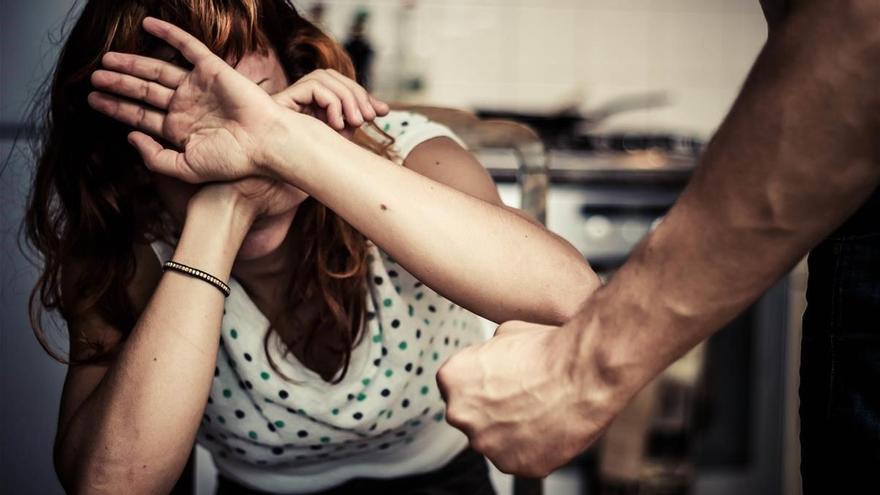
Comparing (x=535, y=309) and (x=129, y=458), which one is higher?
(x=535, y=309)

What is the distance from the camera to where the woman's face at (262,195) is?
0.77 meters

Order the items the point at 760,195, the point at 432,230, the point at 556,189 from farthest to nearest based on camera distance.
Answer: the point at 556,189, the point at 432,230, the point at 760,195

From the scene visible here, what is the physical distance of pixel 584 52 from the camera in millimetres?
2486

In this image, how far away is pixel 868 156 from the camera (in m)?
0.42

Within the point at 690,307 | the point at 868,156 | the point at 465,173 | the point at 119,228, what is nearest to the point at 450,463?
the point at 465,173

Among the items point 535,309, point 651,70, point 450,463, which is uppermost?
point 651,70

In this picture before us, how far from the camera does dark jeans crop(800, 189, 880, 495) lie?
49 cm

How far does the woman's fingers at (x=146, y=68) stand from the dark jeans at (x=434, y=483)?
0.52 meters

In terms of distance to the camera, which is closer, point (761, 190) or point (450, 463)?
point (761, 190)

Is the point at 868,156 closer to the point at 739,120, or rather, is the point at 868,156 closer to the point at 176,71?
the point at 739,120

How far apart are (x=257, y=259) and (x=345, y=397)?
0.58ft

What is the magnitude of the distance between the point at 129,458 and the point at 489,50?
6.22ft

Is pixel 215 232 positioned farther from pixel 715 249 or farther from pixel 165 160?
pixel 715 249

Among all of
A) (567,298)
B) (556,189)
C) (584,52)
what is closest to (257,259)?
(567,298)
